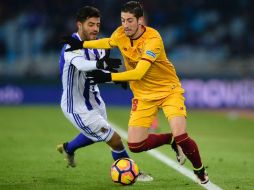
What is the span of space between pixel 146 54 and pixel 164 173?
1.90m

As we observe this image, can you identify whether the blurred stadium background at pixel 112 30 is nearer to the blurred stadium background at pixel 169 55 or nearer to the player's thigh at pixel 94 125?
the blurred stadium background at pixel 169 55

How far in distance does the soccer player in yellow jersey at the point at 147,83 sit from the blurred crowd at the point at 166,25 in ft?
47.6

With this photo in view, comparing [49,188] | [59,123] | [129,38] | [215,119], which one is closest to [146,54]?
[129,38]

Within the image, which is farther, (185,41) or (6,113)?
(185,41)

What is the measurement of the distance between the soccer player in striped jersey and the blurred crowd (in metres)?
14.2

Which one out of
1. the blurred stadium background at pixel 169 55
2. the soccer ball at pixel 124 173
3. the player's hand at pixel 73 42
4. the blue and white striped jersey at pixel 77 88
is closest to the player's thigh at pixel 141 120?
the soccer ball at pixel 124 173

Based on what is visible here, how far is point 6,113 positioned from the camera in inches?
709

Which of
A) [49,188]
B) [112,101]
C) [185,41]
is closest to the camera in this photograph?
[49,188]

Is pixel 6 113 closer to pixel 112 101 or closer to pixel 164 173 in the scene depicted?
pixel 112 101

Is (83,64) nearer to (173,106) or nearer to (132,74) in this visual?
(132,74)

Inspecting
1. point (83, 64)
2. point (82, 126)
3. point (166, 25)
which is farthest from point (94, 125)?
point (166, 25)

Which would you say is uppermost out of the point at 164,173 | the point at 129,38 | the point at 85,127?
the point at 129,38

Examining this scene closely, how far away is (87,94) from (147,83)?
78 cm

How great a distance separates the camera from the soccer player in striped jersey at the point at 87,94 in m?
7.65
